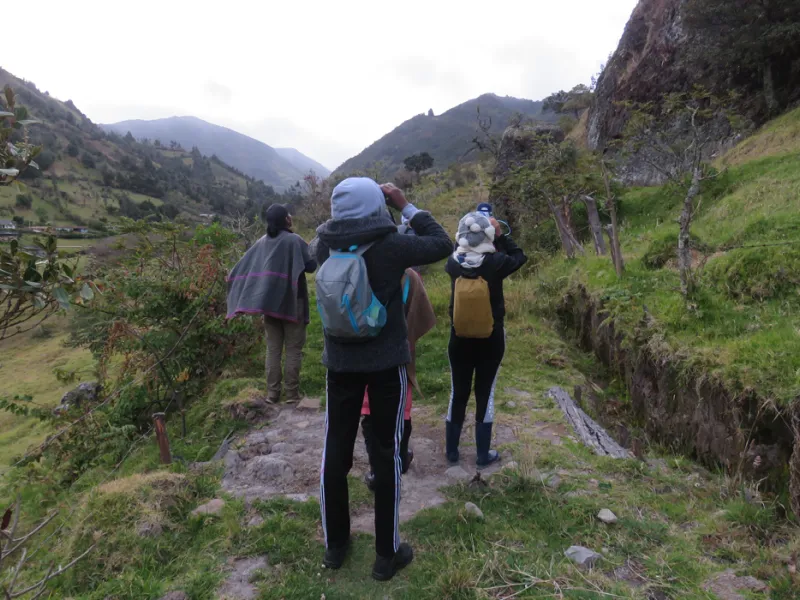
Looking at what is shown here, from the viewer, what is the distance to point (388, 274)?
7.77 feet

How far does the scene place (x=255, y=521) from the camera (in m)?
2.88

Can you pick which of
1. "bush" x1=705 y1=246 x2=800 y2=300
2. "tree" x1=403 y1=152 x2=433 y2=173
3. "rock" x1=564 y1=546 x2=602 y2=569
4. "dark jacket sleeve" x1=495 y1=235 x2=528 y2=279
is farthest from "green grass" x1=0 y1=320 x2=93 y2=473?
"tree" x1=403 y1=152 x2=433 y2=173

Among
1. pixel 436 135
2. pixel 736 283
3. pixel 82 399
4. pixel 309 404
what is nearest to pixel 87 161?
pixel 436 135

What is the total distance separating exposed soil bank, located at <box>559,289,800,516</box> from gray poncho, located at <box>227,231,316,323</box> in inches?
144

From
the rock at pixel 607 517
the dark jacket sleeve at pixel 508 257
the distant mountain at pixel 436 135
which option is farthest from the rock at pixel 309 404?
the distant mountain at pixel 436 135

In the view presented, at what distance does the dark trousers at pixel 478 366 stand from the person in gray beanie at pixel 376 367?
3.51ft

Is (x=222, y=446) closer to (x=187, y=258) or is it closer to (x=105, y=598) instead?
(x=105, y=598)

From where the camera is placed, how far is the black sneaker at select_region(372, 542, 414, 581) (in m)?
2.39

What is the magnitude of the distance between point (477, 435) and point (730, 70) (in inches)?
676

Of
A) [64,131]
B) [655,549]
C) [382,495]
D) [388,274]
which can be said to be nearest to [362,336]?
[388,274]

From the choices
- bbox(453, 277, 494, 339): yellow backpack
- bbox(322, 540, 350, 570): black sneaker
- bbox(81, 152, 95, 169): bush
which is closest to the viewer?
bbox(322, 540, 350, 570): black sneaker

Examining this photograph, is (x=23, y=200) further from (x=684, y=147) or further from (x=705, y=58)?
(x=705, y=58)

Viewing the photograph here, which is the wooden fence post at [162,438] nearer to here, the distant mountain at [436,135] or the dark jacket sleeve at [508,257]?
the dark jacket sleeve at [508,257]

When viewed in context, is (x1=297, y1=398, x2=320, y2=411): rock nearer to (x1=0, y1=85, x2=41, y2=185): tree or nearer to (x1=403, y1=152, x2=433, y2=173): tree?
(x1=0, y1=85, x2=41, y2=185): tree
